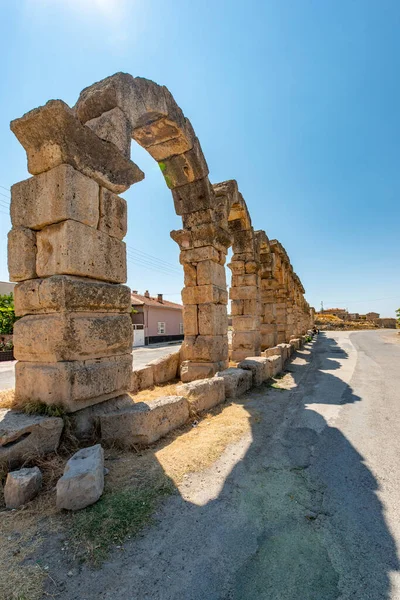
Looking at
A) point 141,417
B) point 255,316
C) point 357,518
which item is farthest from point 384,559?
point 255,316

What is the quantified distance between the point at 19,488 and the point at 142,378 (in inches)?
152

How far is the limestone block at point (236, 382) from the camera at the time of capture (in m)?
5.11

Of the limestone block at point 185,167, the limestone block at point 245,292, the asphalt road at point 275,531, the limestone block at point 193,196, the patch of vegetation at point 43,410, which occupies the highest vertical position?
the limestone block at point 185,167

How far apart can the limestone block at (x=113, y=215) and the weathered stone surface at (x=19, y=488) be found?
2393 mm

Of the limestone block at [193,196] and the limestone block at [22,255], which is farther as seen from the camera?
the limestone block at [193,196]

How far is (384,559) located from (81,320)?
9.46ft

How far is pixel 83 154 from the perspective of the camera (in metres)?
3.09

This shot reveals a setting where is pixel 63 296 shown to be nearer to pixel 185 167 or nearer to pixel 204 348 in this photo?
pixel 204 348

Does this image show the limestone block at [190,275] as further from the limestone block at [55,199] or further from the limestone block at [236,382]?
the limestone block at [55,199]

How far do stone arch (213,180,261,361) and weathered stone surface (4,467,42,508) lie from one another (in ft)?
23.6

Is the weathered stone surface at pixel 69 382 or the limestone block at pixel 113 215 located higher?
the limestone block at pixel 113 215

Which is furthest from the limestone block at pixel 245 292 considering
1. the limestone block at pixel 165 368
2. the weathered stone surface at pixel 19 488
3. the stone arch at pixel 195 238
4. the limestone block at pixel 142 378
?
the weathered stone surface at pixel 19 488

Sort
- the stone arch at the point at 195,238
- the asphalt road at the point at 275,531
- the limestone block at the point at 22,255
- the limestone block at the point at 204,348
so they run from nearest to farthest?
the asphalt road at the point at 275,531
the limestone block at the point at 22,255
the stone arch at the point at 195,238
the limestone block at the point at 204,348

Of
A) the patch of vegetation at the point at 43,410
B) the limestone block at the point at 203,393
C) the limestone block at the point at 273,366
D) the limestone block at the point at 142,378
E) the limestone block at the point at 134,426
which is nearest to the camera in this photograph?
the patch of vegetation at the point at 43,410
